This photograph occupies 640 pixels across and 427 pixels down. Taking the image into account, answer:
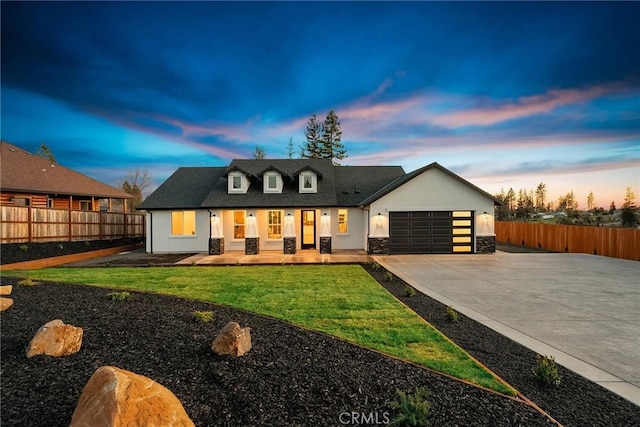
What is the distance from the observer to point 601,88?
1422 centimetres

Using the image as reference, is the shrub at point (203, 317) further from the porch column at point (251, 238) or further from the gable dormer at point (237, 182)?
the gable dormer at point (237, 182)

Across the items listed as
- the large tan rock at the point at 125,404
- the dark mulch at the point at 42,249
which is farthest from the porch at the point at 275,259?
the large tan rock at the point at 125,404

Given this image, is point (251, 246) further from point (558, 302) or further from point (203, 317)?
point (558, 302)

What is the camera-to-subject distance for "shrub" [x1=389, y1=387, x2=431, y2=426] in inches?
104

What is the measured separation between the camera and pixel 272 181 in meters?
18.3

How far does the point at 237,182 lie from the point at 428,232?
11091 millimetres

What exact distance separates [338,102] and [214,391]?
2160 cm

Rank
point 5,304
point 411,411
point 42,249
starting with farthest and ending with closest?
point 42,249, point 5,304, point 411,411

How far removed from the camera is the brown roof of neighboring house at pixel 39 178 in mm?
→ 17125

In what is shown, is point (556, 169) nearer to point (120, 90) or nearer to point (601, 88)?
point (601, 88)

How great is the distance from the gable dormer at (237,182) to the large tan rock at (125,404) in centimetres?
1580

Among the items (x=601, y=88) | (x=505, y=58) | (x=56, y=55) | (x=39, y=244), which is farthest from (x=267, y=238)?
(x=601, y=88)

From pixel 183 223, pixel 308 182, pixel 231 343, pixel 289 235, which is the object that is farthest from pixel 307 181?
pixel 231 343

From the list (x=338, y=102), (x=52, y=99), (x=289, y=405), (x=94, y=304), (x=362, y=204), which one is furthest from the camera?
(x=338, y=102)
